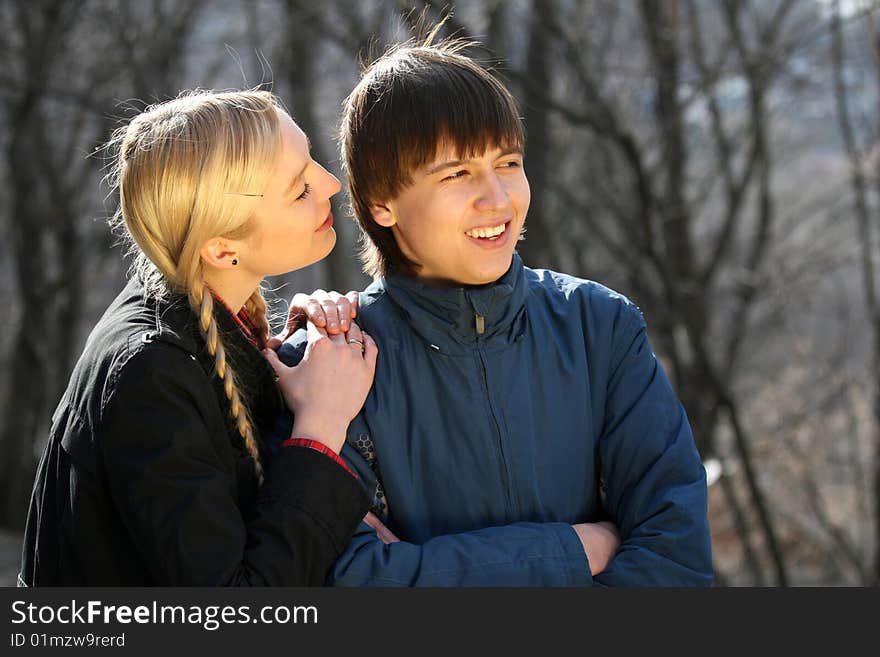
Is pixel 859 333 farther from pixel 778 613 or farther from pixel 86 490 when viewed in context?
pixel 86 490

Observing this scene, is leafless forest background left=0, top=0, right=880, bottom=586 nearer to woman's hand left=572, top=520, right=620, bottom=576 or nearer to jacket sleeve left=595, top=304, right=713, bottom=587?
jacket sleeve left=595, top=304, right=713, bottom=587

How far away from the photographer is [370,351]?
2.06 metres

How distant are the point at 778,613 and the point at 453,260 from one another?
91 cm

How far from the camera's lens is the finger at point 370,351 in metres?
2.04

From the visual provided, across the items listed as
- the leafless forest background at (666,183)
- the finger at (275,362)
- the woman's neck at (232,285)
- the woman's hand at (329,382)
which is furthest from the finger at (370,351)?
the leafless forest background at (666,183)

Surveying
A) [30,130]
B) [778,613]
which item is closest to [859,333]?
[30,130]

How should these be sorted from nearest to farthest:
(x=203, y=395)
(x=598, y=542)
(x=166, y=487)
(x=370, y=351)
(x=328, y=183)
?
(x=166, y=487), (x=203, y=395), (x=598, y=542), (x=370, y=351), (x=328, y=183)

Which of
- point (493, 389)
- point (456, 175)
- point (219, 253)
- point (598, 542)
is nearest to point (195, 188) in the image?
point (219, 253)

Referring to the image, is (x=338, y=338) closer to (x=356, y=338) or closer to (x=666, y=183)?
(x=356, y=338)

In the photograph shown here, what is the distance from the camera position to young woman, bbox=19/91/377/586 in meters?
1.77

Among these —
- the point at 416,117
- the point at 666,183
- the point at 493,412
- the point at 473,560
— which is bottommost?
the point at 473,560

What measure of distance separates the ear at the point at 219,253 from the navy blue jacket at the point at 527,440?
333mm

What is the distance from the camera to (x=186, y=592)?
1.79m

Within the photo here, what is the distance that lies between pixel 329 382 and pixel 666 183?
5.42 metres
